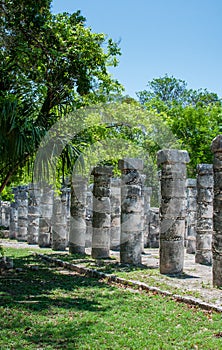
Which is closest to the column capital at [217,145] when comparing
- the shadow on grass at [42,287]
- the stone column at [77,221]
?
the shadow on grass at [42,287]

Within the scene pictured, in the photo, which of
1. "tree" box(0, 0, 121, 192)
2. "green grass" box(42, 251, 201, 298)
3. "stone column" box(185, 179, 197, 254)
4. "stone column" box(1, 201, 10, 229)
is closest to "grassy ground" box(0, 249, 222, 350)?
"green grass" box(42, 251, 201, 298)

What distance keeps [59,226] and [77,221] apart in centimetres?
163

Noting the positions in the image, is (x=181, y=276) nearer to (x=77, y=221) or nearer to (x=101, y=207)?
(x=101, y=207)

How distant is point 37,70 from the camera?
11125 millimetres

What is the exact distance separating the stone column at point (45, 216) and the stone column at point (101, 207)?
3956 millimetres

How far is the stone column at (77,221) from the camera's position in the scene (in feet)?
53.9

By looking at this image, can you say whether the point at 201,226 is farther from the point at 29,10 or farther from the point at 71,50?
the point at 29,10

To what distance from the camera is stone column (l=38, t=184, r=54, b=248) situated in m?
19.2

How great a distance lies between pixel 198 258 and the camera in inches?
569

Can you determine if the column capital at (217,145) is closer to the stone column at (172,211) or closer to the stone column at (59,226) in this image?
the stone column at (172,211)

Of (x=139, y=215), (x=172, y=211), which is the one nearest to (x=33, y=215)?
(x=139, y=215)

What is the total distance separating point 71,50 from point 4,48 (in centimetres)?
170

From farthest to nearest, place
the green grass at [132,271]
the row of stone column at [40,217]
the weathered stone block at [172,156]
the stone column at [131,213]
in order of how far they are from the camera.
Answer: the row of stone column at [40,217], the stone column at [131,213], the weathered stone block at [172,156], the green grass at [132,271]

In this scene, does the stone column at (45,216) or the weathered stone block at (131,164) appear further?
the stone column at (45,216)
